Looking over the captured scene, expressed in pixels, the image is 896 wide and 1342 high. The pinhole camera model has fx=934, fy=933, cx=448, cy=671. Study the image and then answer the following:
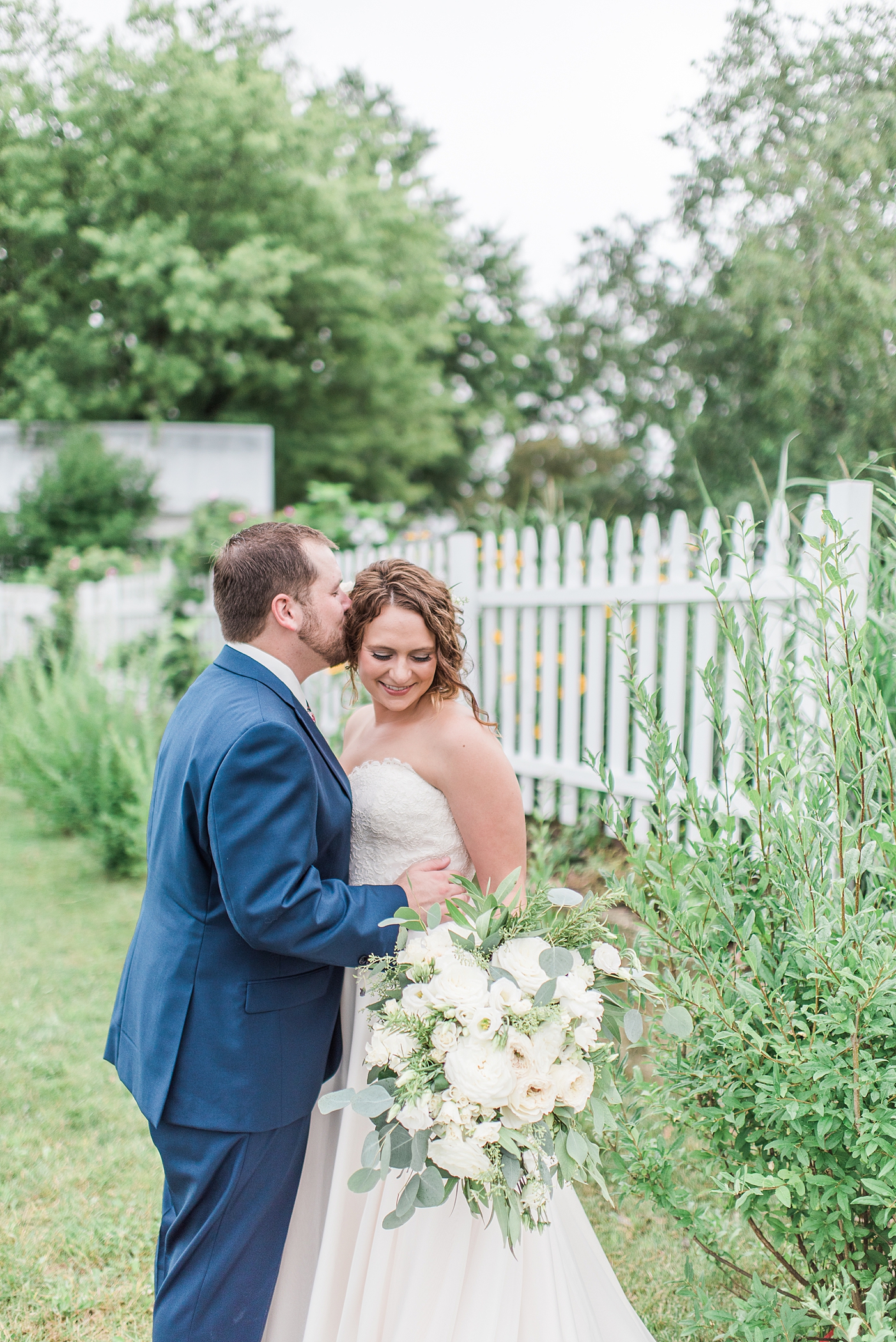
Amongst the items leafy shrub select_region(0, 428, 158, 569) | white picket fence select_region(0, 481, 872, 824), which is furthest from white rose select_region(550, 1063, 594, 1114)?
leafy shrub select_region(0, 428, 158, 569)

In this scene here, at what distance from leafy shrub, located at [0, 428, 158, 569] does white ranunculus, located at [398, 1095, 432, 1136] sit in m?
17.6

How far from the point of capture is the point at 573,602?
15.1ft

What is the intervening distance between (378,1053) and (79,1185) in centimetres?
222

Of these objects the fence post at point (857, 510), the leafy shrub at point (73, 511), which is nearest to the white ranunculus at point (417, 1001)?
the fence post at point (857, 510)

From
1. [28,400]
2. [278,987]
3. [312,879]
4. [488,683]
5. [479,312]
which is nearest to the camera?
[312,879]

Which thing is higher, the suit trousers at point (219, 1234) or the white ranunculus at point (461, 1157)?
the white ranunculus at point (461, 1157)

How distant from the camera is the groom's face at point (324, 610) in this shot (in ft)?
6.85

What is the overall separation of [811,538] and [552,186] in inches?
909

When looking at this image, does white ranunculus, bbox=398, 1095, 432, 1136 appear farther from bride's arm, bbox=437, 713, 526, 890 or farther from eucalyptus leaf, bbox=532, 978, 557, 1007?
bride's arm, bbox=437, 713, 526, 890

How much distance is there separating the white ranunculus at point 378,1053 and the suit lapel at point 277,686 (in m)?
0.61

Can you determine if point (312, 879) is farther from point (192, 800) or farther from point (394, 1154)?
point (394, 1154)

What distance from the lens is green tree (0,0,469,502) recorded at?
783 inches

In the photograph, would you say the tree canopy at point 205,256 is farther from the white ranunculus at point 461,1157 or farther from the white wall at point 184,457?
the white ranunculus at point 461,1157

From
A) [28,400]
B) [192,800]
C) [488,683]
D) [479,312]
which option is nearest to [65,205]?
[28,400]
